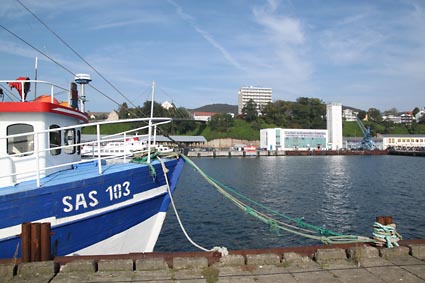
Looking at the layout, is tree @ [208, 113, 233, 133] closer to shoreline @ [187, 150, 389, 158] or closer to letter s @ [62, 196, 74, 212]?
shoreline @ [187, 150, 389, 158]

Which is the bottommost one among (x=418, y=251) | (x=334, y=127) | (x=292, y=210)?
(x=292, y=210)

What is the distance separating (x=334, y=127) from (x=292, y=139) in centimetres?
1855

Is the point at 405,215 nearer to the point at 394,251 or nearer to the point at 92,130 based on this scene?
the point at 394,251

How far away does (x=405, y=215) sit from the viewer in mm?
21078

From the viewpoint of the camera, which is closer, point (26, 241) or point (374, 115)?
point (26, 241)

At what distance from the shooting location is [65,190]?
765 cm

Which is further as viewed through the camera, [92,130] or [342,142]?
[342,142]

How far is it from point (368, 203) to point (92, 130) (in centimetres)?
9130

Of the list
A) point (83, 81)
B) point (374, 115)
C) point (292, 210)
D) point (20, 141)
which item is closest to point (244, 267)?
point (20, 141)

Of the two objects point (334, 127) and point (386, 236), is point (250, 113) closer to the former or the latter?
point (334, 127)

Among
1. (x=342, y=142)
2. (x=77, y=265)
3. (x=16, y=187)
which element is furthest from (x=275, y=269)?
(x=342, y=142)

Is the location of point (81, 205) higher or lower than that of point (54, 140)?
lower

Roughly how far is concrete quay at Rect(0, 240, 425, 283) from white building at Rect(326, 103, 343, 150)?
11569 centimetres

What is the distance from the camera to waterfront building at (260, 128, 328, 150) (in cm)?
10994
